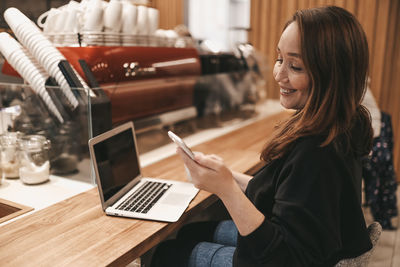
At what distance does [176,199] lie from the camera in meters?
1.16

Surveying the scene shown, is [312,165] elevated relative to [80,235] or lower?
elevated

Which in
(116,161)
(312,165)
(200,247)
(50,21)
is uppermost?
(50,21)

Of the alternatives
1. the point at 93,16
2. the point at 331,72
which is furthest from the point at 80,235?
the point at 93,16

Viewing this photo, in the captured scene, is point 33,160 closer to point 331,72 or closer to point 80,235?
point 80,235

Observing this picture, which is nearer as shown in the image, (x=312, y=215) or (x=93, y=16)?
(x=312, y=215)

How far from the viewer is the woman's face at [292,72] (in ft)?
2.69

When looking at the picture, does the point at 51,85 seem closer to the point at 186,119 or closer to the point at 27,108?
the point at 27,108

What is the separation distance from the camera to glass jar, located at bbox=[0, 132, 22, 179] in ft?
4.36

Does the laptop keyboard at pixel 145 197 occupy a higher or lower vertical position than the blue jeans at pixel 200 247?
higher

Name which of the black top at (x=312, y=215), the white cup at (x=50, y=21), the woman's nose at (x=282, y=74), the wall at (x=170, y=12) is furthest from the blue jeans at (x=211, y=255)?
the wall at (x=170, y=12)

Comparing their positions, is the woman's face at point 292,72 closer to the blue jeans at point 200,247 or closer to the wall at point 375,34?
the blue jeans at point 200,247

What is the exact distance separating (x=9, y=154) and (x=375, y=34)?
282 cm

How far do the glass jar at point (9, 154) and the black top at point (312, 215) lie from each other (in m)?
0.96

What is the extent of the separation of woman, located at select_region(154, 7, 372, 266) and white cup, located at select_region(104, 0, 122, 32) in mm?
846
